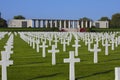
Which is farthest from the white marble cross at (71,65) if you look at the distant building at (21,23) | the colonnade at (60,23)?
the distant building at (21,23)

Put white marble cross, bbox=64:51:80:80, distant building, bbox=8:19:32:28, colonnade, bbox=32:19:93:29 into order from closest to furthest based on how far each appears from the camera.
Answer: white marble cross, bbox=64:51:80:80 < colonnade, bbox=32:19:93:29 < distant building, bbox=8:19:32:28

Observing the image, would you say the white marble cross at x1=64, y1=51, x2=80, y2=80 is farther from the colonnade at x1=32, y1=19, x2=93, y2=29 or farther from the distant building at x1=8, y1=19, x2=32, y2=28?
the distant building at x1=8, y1=19, x2=32, y2=28

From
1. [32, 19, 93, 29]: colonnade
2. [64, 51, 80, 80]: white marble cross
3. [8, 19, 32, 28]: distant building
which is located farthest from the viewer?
[8, 19, 32, 28]: distant building

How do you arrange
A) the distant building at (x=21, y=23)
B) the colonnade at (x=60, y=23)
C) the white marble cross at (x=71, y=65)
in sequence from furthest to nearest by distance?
the distant building at (x=21, y=23) → the colonnade at (x=60, y=23) → the white marble cross at (x=71, y=65)

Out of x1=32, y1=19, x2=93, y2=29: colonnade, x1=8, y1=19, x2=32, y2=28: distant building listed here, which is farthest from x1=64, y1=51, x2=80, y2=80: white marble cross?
x1=8, y1=19, x2=32, y2=28: distant building

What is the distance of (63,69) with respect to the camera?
42.1ft

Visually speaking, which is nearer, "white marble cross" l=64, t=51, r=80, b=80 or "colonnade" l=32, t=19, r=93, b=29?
"white marble cross" l=64, t=51, r=80, b=80

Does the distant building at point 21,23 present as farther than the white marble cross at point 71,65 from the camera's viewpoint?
Yes

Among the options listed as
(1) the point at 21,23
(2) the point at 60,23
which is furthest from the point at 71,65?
(1) the point at 21,23

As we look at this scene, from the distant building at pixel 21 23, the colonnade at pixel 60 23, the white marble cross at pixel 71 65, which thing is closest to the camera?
the white marble cross at pixel 71 65

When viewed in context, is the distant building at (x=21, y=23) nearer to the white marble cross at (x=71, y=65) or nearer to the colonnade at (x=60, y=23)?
the colonnade at (x=60, y=23)

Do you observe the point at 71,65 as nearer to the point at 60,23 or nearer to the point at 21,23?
the point at 60,23

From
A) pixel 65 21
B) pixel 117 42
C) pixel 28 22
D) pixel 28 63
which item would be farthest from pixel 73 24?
pixel 28 63

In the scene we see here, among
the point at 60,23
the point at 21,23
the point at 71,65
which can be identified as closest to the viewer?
the point at 71,65
